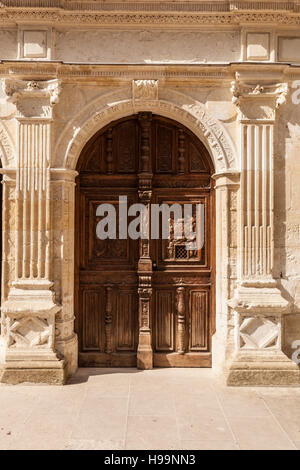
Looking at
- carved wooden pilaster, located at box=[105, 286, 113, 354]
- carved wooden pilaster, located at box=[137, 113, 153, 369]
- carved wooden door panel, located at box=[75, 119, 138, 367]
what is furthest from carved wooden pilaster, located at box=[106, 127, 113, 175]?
carved wooden pilaster, located at box=[105, 286, 113, 354]

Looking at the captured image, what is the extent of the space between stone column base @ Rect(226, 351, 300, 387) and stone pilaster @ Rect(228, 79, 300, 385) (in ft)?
0.04

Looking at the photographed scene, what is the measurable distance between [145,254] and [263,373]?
204 centimetres

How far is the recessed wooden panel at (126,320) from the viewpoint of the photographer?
5125 mm

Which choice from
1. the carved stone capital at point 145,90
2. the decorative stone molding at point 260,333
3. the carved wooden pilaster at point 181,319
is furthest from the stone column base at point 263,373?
the carved stone capital at point 145,90

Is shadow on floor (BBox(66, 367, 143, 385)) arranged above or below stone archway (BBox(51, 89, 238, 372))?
below

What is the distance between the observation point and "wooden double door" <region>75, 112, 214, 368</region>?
5.08 meters

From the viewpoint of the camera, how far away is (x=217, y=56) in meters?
4.70

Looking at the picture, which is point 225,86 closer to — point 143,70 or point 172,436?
point 143,70

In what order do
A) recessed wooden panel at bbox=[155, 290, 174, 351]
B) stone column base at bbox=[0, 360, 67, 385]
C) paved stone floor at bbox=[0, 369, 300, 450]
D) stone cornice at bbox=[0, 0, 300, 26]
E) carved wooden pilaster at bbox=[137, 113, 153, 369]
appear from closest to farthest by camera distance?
1. paved stone floor at bbox=[0, 369, 300, 450]
2. stone column base at bbox=[0, 360, 67, 385]
3. stone cornice at bbox=[0, 0, 300, 26]
4. carved wooden pilaster at bbox=[137, 113, 153, 369]
5. recessed wooden panel at bbox=[155, 290, 174, 351]

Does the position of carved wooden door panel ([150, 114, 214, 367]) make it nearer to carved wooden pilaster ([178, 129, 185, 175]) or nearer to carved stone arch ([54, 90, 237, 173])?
carved wooden pilaster ([178, 129, 185, 175])

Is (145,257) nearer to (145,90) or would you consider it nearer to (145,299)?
(145,299)

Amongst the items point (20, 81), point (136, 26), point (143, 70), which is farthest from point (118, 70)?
point (20, 81)

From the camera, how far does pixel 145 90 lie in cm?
471

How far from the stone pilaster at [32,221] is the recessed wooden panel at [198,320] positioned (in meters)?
1.78
